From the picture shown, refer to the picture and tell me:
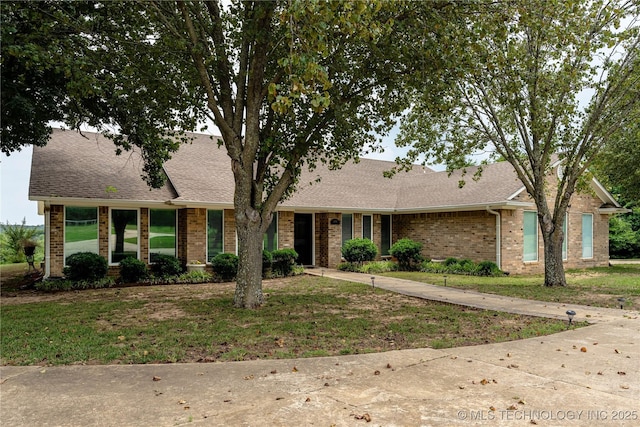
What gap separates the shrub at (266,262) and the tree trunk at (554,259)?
8640 mm

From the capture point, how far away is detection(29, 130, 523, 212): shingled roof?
44.4ft

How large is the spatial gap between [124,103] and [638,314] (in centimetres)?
1206

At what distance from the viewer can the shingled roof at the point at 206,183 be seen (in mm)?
13539

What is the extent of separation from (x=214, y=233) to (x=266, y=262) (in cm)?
224

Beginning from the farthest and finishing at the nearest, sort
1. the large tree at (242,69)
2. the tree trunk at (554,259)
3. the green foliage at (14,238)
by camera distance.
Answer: the green foliage at (14,238) < the tree trunk at (554,259) < the large tree at (242,69)

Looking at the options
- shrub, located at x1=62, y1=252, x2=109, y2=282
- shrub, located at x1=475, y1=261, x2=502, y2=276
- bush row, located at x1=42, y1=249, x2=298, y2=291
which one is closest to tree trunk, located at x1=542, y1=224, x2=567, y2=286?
shrub, located at x1=475, y1=261, x2=502, y2=276

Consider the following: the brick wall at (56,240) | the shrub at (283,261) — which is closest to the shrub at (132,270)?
the brick wall at (56,240)

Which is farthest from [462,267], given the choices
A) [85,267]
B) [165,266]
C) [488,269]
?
[85,267]

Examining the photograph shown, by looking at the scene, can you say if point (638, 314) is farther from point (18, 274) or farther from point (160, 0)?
point (18, 274)

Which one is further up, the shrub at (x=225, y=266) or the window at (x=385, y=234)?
the window at (x=385, y=234)

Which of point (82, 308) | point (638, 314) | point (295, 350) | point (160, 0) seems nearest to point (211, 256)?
point (82, 308)

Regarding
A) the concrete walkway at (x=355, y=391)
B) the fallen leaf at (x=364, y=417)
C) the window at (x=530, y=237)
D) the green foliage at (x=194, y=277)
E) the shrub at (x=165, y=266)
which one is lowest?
the green foliage at (x=194, y=277)

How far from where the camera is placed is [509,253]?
1639 centimetres

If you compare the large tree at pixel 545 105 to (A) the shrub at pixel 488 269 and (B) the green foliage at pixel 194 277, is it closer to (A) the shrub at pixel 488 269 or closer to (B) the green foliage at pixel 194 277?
(A) the shrub at pixel 488 269
